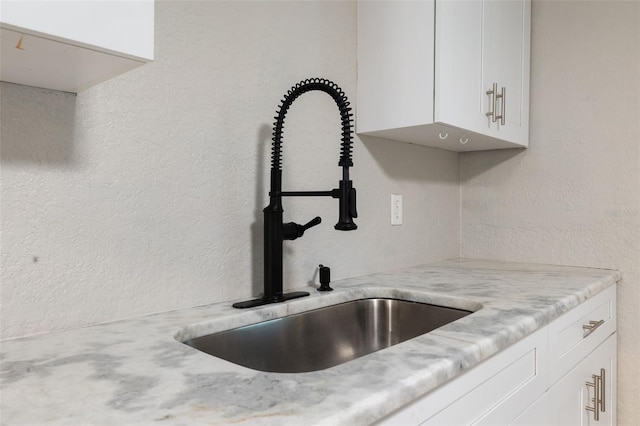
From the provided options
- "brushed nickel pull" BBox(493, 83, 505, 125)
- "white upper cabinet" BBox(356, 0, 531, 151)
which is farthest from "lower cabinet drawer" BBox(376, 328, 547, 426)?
"brushed nickel pull" BBox(493, 83, 505, 125)

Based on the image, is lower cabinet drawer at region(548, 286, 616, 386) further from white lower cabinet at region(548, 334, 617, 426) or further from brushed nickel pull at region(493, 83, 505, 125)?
brushed nickel pull at region(493, 83, 505, 125)

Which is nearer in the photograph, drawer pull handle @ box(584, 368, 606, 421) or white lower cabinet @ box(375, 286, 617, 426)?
white lower cabinet @ box(375, 286, 617, 426)

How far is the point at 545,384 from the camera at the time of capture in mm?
1063

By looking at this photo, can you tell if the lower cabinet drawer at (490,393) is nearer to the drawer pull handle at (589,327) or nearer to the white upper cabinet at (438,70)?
the drawer pull handle at (589,327)

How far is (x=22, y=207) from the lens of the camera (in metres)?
0.81

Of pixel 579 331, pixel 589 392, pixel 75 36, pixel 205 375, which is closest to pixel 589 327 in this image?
pixel 579 331

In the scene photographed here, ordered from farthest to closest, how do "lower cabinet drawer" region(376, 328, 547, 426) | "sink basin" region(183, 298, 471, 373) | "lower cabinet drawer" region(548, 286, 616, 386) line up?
"lower cabinet drawer" region(548, 286, 616, 386)
"sink basin" region(183, 298, 471, 373)
"lower cabinet drawer" region(376, 328, 547, 426)

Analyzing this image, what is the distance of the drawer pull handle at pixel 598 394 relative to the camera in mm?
1376

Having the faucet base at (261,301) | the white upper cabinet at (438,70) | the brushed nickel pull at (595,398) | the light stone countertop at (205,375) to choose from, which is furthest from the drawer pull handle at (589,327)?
the faucet base at (261,301)

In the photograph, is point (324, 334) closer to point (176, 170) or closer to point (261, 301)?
point (261, 301)

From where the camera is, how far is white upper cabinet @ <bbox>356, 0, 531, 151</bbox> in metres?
1.33

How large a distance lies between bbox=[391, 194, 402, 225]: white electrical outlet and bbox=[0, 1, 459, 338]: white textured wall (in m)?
0.18

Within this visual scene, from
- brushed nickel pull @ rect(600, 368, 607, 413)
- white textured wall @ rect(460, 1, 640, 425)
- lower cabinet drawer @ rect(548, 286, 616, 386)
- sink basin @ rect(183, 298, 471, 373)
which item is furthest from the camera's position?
white textured wall @ rect(460, 1, 640, 425)

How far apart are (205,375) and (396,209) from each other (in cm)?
117
